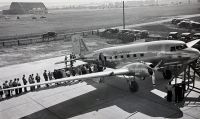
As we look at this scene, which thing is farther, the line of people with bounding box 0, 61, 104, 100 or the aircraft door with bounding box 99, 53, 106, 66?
the aircraft door with bounding box 99, 53, 106, 66

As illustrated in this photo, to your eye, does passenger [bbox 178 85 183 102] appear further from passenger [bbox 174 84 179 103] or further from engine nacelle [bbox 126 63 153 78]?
engine nacelle [bbox 126 63 153 78]

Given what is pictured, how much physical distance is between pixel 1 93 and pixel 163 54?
1647cm

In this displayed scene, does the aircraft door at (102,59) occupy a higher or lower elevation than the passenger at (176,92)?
higher

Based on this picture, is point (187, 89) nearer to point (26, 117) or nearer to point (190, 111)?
point (190, 111)

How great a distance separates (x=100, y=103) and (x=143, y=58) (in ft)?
22.4

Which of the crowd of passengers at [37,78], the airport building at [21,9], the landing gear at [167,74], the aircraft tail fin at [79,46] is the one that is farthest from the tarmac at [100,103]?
the airport building at [21,9]

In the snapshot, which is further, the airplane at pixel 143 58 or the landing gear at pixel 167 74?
the landing gear at pixel 167 74

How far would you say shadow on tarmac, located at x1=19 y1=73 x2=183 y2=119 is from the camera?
59.4 feet

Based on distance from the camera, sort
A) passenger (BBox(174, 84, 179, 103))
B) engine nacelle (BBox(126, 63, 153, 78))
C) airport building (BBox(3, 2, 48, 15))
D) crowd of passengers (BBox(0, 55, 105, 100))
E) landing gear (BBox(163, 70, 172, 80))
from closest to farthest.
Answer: passenger (BBox(174, 84, 179, 103)) < engine nacelle (BBox(126, 63, 153, 78)) < crowd of passengers (BBox(0, 55, 105, 100)) < landing gear (BBox(163, 70, 172, 80)) < airport building (BBox(3, 2, 48, 15))

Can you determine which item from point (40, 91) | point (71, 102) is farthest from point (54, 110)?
point (40, 91)

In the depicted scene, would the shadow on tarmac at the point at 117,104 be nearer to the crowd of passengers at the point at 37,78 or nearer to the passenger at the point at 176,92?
the passenger at the point at 176,92

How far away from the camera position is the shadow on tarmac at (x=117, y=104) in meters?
18.1


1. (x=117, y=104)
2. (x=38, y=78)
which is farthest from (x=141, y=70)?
(x=38, y=78)

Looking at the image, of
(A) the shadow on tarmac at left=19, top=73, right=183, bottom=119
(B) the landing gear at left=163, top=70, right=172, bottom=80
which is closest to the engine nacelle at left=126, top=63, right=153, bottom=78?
(A) the shadow on tarmac at left=19, top=73, right=183, bottom=119
